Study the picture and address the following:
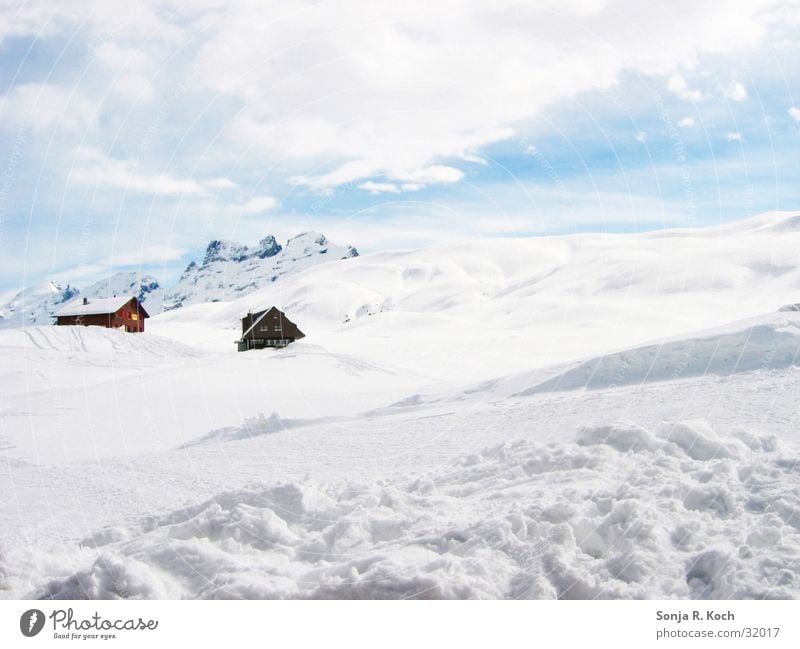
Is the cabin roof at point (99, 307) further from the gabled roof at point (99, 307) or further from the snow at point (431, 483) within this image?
the snow at point (431, 483)

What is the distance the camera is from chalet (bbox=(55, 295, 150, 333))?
68000 mm

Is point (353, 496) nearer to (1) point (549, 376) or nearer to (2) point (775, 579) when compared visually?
(2) point (775, 579)

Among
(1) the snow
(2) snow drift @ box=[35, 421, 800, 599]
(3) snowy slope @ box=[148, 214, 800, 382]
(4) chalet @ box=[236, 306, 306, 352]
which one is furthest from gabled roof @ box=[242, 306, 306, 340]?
(2) snow drift @ box=[35, 421, 800, 599]

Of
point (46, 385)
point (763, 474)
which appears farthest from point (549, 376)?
point (46, 385)

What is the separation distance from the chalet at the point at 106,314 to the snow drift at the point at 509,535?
65134 mm

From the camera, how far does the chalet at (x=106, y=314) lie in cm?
6800

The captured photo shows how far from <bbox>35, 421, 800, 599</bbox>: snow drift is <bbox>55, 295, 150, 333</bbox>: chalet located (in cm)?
6513

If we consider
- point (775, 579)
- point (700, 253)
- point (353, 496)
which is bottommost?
point (775, 579)

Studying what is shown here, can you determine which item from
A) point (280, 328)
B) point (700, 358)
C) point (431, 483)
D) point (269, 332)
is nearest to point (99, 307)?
point (269, 332)

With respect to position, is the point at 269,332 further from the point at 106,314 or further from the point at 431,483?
the point at 431,483

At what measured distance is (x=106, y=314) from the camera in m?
67.9

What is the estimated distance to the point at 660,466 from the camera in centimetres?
936

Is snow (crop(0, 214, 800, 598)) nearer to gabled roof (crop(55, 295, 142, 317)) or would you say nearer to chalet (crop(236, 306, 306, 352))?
chalet (crop(236, 306, 306, 352))
